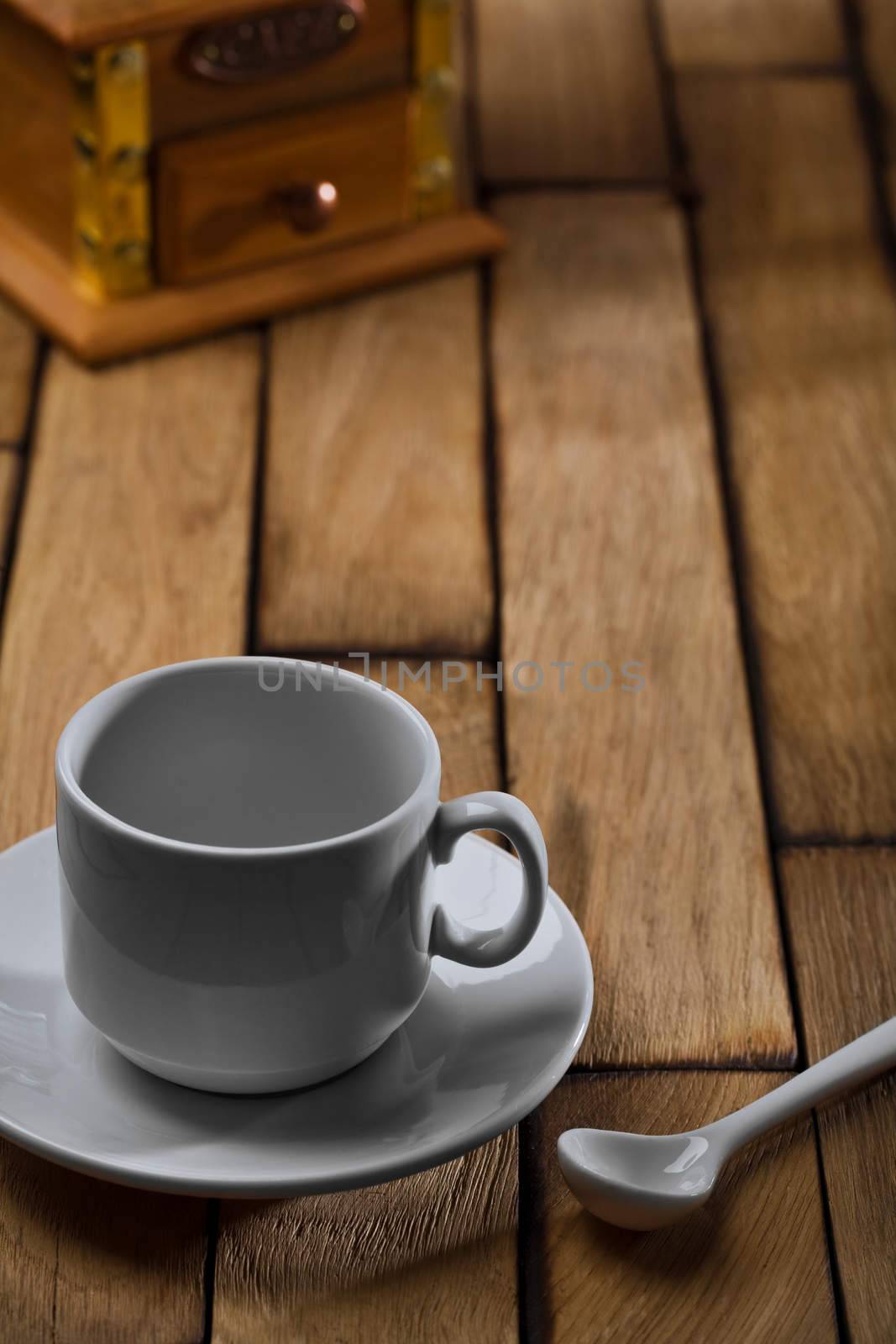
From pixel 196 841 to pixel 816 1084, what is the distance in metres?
0.23

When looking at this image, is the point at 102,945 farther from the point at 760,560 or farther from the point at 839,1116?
the point at 760,560

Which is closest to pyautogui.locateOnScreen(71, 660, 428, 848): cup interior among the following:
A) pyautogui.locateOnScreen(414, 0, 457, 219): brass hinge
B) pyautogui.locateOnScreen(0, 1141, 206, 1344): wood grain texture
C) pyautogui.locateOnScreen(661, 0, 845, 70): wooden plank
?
pyautogui.locateOnScreen(0, 1141, 206, 1344): wood grain texture

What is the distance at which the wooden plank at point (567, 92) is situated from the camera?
3.78ft

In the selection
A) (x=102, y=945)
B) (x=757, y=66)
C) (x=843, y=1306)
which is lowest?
(x=757, y=66)

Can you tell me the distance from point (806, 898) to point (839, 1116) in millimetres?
119

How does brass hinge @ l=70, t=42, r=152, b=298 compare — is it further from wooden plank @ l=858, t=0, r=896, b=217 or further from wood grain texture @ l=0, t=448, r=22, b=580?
wooden plank @ l=858, t=0, r=896, b=217

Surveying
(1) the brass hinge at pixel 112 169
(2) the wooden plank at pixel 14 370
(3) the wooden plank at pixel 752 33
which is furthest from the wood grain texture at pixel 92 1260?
(3) the wooden plank at pixel 752 33

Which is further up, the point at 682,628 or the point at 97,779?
the point at 97,779

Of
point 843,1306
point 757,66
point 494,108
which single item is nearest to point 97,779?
point 843,1306

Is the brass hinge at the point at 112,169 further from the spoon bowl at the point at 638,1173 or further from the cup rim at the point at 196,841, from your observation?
the spoon bowl at the point at 638,1173

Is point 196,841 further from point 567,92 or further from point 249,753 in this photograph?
point 567,92

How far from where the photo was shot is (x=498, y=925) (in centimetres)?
53

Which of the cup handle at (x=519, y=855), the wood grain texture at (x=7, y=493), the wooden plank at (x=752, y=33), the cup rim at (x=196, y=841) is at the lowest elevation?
the wooden plank at (x=752, y=33)

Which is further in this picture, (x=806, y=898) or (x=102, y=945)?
(x=806, y=898)
